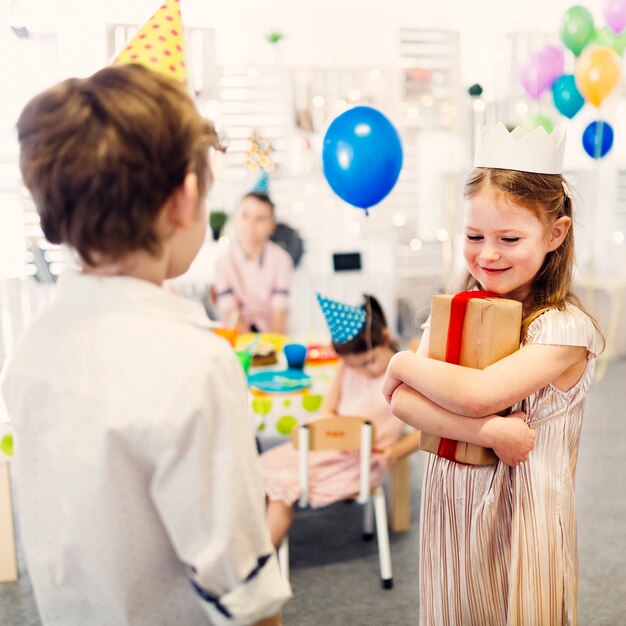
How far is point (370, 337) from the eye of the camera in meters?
2.29

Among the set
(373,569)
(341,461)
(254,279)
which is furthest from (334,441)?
(254,279)

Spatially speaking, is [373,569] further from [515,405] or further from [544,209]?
[544,209]

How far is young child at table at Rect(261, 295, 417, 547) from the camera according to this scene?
2.26m

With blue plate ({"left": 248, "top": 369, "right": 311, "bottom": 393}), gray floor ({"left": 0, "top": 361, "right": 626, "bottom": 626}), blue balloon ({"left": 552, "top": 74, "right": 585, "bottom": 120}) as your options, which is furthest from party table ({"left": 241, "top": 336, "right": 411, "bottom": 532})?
blue balloon ({"left": 552, "top": 74, "right": 585, "bottom": 120})

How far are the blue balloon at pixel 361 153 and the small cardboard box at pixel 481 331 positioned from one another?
2.91 ft

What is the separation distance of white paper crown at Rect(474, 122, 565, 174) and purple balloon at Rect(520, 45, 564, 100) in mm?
3166

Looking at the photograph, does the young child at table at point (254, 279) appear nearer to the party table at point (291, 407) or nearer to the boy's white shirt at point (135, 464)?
the party table at point (291, 407)

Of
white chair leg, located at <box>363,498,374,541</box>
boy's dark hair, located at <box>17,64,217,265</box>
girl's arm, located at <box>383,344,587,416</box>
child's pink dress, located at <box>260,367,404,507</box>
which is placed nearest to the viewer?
boy's dark hair, located at <box>17,64,217,265</box>

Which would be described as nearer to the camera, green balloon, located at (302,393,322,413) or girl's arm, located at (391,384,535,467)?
girl's arm, located at (391,384,535,467)

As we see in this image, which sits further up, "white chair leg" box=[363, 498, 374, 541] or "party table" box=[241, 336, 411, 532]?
"party table" box=[241, 336, 411, 532]

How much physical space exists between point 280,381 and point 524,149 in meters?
1.44

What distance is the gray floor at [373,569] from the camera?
85.5 inches

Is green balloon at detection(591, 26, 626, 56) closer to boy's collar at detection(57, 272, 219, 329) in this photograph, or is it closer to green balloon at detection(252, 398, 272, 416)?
green balloon at detection(252, 398, 272, 416)

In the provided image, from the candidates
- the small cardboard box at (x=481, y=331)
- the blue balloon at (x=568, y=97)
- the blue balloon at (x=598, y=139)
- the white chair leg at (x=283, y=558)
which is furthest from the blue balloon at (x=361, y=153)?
the blue balloon at (x=568, y=97)
